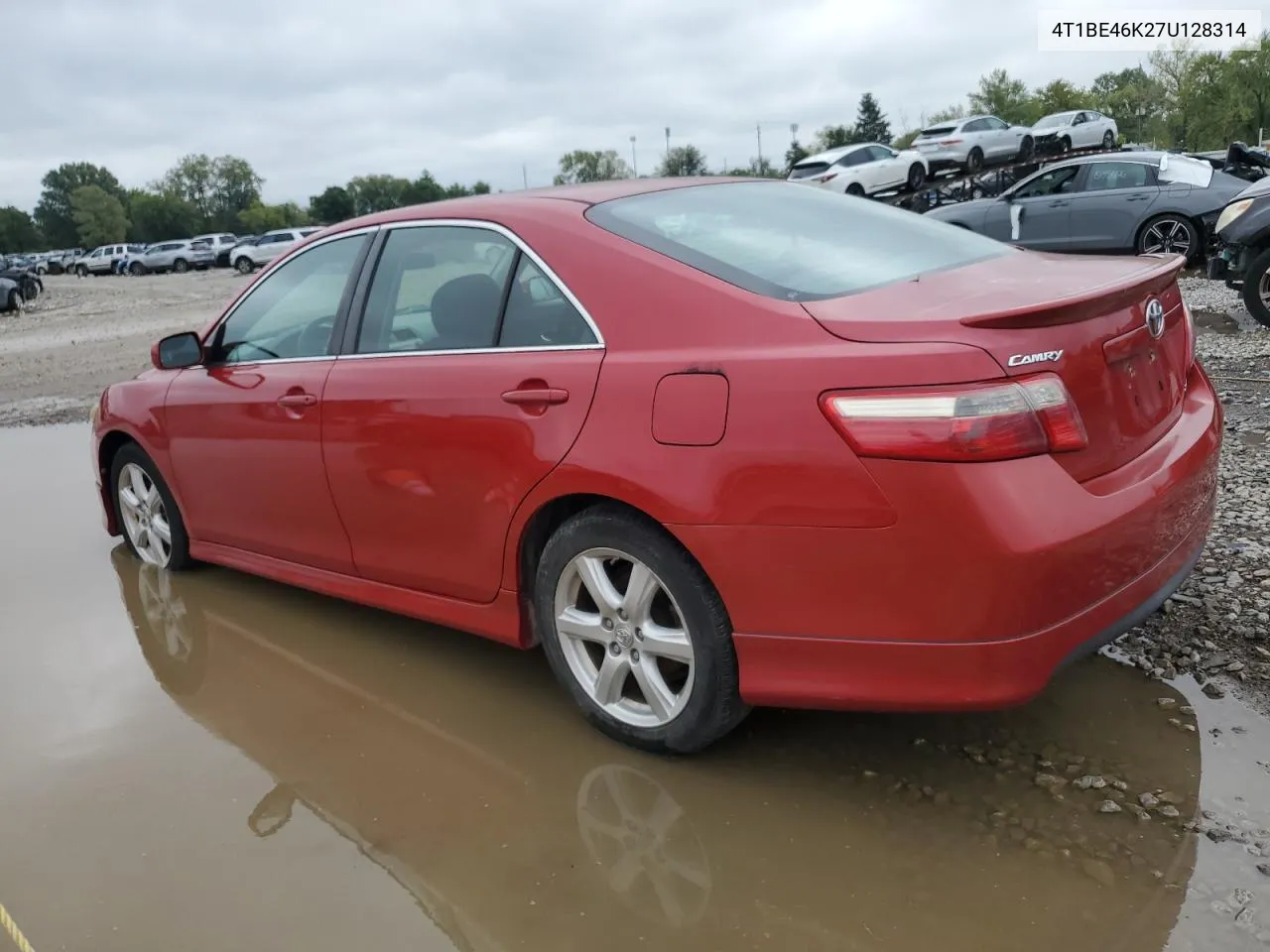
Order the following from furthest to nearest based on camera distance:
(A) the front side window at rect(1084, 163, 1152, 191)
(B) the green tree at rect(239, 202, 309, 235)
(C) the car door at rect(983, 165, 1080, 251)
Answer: (B) the green tree at rect(239, 202, 309, 235), (C) the car door at rect(983, 165, 1080, 251), (A) the front side window at rect(1084, 163, 1152, 191)

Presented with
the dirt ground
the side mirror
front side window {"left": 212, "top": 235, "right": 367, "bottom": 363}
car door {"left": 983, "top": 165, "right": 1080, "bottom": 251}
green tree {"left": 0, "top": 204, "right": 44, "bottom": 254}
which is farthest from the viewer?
green tree {"left": 0, "top": 204, "right": 44, "bottom": 254}

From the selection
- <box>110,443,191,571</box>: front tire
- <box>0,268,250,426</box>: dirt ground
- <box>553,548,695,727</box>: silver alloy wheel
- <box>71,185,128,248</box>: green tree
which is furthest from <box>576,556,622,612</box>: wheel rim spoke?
<box>71,185,128,248</box>: green tree

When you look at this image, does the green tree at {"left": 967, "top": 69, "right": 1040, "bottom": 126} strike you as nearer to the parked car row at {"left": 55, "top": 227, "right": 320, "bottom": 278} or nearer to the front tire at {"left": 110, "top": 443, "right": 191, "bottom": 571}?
the parked car row at {"left": 55, "top": 227, "right": 320, "bottom": 278}

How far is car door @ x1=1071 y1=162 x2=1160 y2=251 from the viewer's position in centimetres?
1241

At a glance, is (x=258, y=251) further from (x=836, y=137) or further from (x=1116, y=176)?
(x=836, y=137)

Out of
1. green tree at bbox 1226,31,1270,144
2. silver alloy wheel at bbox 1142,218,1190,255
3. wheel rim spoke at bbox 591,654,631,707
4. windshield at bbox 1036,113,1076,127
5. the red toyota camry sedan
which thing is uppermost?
green tree at bbox 1226,31,1270,144

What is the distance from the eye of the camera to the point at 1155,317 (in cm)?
272

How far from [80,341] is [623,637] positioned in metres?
17.5

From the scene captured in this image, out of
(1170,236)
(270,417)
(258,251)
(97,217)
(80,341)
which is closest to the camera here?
(270,417)

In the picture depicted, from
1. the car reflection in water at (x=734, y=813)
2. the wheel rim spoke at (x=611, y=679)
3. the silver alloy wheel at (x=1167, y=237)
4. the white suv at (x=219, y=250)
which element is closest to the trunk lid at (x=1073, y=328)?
the car reflection in water at (x=734, y=813)

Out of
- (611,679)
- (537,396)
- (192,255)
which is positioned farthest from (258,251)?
(611,679)

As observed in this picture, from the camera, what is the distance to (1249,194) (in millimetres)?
8430

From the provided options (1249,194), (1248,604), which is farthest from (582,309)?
(1249,194)

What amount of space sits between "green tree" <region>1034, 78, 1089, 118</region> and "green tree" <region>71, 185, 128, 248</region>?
288 feet
